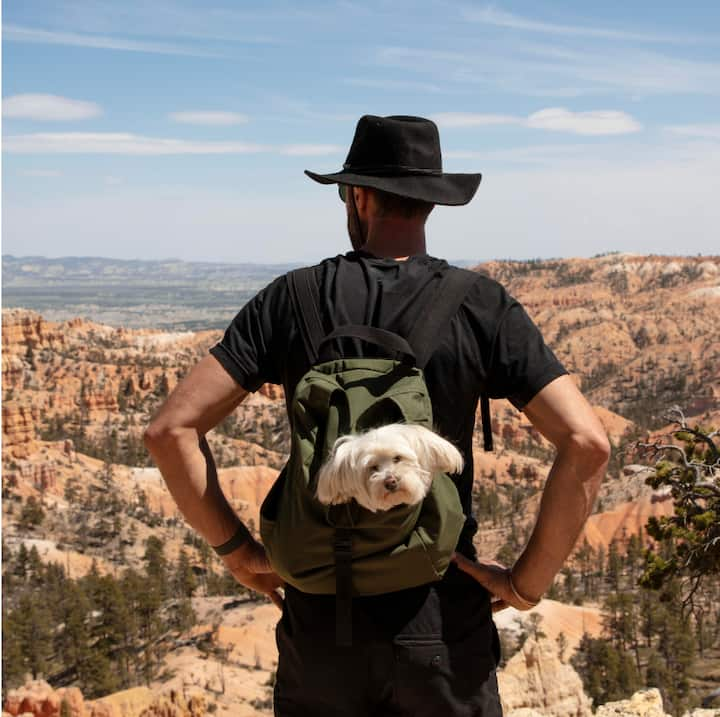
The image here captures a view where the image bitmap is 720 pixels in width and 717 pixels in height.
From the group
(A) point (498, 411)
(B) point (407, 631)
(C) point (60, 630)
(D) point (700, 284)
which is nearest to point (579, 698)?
(B) point (407, 631)

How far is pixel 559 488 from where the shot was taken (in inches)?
90.6

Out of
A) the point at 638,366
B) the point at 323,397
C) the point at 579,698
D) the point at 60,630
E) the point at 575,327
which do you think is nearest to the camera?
the point at 323,397

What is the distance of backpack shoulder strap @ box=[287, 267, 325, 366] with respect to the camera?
2.34 m

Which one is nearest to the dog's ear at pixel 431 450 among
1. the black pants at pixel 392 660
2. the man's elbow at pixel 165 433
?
the black pants at pixel 392 660

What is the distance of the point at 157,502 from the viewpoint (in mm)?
53156

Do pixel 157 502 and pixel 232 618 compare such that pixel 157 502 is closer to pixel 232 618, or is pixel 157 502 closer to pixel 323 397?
pixel 232 618

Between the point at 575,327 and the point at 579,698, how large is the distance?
388ft

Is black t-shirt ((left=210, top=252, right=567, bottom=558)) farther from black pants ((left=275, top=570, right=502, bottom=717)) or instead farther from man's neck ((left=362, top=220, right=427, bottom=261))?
black pants ((left=275, top=570, right=502, bottom=717))

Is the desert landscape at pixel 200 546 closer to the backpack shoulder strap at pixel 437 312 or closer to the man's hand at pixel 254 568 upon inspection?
the man's hand at pixel 254 568

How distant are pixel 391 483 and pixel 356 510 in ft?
0.48

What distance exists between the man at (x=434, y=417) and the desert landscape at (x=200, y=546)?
182 inches

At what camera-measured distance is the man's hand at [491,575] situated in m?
2.39

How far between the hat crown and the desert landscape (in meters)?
5.12

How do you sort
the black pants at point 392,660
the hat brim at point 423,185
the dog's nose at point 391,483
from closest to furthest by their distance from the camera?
1. the dog's nose at point 391,483
2. the black pants at point 392,660
3. the hat brim at point 423,185
